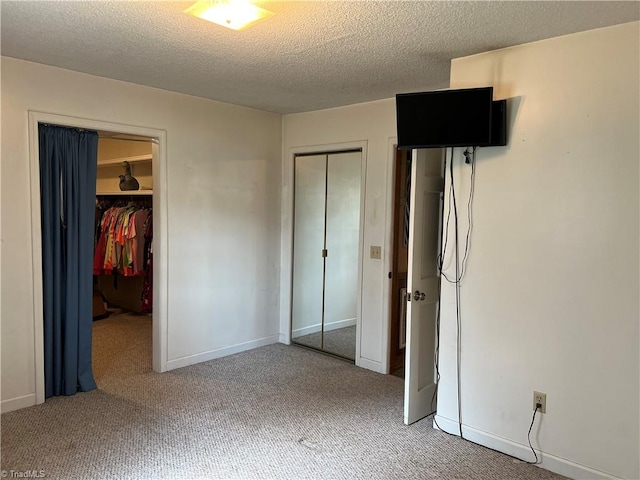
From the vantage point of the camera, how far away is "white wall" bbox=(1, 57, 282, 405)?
320 centimetres

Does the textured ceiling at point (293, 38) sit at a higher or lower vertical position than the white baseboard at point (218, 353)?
higher

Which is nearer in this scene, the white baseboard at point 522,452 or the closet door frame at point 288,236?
the white baseboard at point 522,452

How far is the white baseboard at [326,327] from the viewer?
466 centimetres

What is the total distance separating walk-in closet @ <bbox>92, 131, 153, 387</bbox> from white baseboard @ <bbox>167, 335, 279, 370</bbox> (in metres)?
0.82

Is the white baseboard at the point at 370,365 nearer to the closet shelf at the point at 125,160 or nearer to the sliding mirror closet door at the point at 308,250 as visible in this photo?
the sliding mirror closet door at the point at 308,250

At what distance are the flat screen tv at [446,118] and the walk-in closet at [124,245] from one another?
129 inches

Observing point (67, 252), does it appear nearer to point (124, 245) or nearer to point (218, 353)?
point (218, 353)

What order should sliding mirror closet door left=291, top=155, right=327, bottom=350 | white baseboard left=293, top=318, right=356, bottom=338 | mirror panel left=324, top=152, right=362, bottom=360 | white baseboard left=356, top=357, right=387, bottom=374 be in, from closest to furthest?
white baseboard left=356, top=357, right=387, bottom=374 → mirror panel left=324, top=152, right=362, bottom=360 → white baseboard left=293, top=318, right=356, bottom=338 → sliding mirror closet door left=291, top=155, right=327, bottom=350

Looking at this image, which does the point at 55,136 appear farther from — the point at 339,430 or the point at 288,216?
the point at 339,430

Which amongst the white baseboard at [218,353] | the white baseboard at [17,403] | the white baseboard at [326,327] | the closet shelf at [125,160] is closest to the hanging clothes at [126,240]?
the closet shelf at [125,160]

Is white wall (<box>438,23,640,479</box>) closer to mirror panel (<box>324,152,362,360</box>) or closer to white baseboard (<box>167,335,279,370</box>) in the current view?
mirror panel (<box>324,152,362,360</box>)

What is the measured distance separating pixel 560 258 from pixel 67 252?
10.7 ft

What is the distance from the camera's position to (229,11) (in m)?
2.10

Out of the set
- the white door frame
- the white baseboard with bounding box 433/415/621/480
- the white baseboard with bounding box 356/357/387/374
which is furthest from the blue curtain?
the white baseboard with bounding box 433/415/621/480
